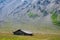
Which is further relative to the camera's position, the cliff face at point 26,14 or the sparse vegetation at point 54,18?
the cliff face at point 26,14

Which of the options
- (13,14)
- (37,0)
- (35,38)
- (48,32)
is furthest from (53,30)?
(13,14)

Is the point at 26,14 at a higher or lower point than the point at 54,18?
higher

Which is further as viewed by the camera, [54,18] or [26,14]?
[26,14]

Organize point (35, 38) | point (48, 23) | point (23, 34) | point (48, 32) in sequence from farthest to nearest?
point (48, 23), point (48, 32), point (23, 34), point (35, 38)

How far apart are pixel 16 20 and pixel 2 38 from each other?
341 centimetres

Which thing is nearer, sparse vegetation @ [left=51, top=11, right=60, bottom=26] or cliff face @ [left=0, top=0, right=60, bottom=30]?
sparse vegetation @ [left=51, top=11, right=60, bottom=26]

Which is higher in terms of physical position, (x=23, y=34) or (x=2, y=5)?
(x=2, y=5)

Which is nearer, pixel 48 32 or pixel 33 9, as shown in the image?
pixel 48 32

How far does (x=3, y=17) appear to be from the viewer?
47.7 feet

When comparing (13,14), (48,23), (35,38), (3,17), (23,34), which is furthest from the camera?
(13,14)

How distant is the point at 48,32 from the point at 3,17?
427cm

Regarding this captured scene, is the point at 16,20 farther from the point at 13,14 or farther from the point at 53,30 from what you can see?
the point at 53,30

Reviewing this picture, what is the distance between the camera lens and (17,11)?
16.0 metres

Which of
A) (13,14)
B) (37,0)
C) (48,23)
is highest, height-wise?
(37,0)
